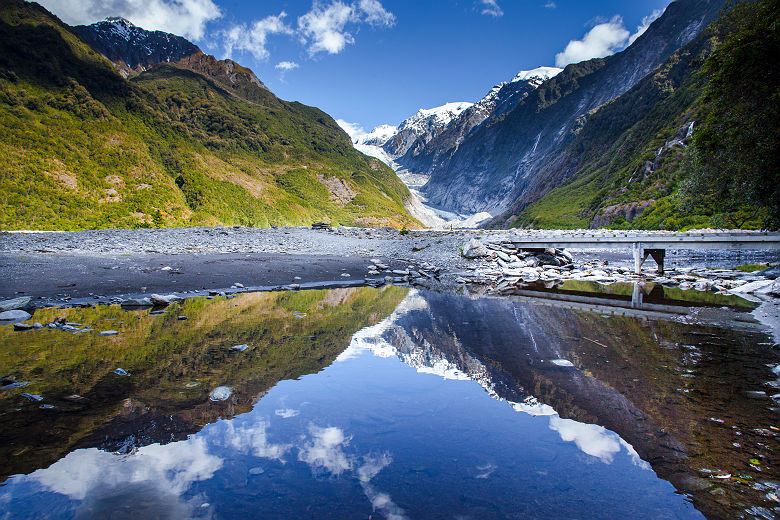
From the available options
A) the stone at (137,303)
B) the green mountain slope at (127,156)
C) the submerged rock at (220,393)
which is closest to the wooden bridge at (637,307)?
the submerged rock at (220,393)

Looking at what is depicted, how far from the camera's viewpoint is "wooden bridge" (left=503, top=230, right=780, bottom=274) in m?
23.4

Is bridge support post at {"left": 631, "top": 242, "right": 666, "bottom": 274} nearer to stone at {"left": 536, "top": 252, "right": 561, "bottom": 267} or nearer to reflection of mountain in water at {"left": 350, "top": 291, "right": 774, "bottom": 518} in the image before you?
stone at {"left": 536, "top": 252, "right": 561, "bottom": 267}

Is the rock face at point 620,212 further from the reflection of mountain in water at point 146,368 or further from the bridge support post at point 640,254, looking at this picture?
the reflection of mountain in water at point 146,368

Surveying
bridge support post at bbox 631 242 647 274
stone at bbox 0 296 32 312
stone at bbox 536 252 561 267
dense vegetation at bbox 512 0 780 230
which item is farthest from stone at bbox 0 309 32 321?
bridge support post at bbox 631 242 647 274

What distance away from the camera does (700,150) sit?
18.0 meters

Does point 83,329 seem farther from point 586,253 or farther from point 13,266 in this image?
point 586,253

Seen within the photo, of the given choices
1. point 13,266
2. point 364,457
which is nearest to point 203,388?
point 364,457

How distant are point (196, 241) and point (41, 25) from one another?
102817 mm

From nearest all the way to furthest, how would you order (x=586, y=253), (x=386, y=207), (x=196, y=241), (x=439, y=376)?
1. (x=439, y=376)
2. (x=196, y=241)
3. (x=586, y=253)
4. (x=386, y=207)

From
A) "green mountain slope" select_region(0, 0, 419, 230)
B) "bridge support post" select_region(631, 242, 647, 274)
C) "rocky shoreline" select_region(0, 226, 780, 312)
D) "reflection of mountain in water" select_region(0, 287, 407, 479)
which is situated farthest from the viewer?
"green mountain slope" select_region(0, 0, 419, 230)

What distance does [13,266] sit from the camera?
1812 cm

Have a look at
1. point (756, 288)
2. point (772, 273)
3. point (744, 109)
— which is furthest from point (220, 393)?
point (772, 273)

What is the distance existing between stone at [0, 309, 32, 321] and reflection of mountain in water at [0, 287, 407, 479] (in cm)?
38

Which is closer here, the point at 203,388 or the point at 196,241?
the point at 203,388
